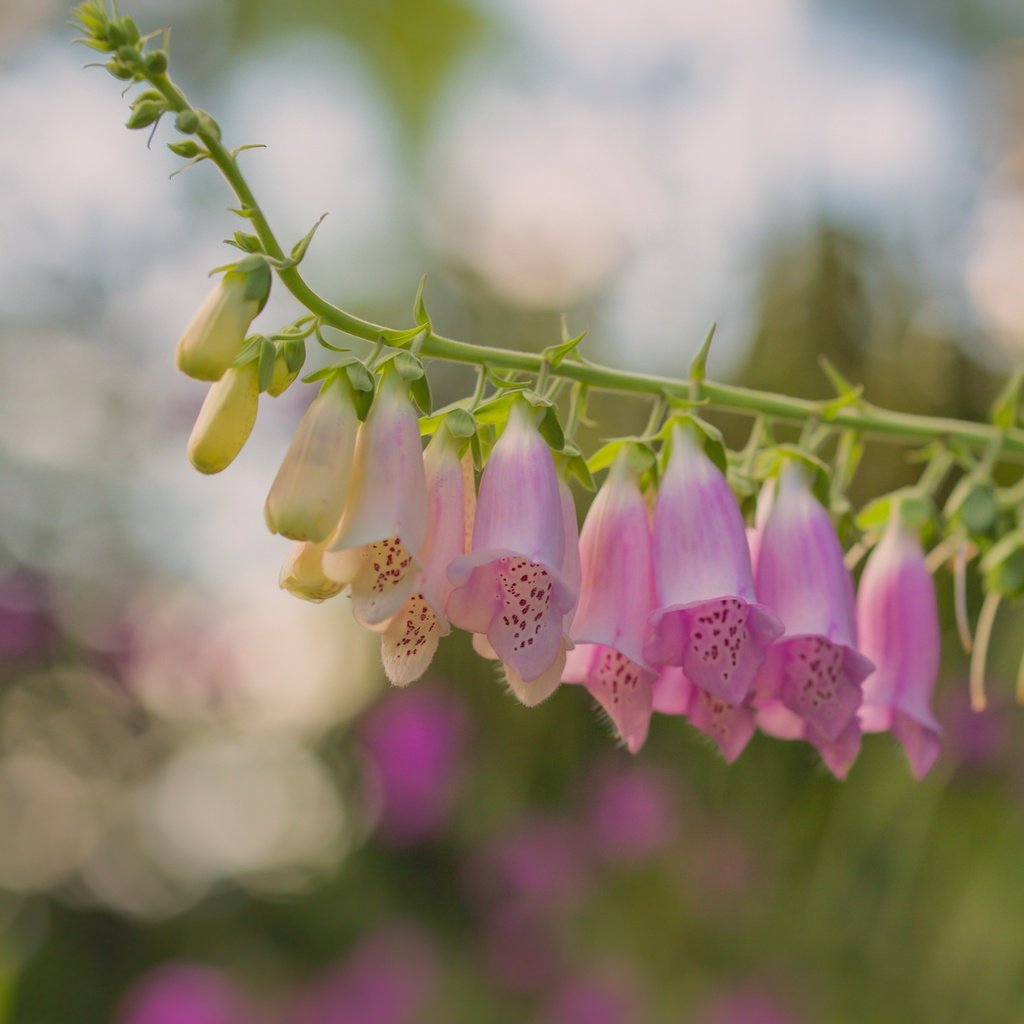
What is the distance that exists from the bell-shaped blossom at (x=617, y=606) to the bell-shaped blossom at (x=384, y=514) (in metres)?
0.13

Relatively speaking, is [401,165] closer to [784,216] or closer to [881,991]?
[784,216]

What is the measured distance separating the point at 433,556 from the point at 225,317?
184 mm

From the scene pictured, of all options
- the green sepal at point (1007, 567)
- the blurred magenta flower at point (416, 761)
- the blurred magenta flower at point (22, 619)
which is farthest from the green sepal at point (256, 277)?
the blurred magenta flower at point (22, 619)

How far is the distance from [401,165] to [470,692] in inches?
78.7

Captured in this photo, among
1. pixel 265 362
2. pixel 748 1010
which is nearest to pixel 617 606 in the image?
pixel 265 362

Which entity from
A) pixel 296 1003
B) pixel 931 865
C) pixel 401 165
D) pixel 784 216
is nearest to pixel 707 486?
pixel 931 865

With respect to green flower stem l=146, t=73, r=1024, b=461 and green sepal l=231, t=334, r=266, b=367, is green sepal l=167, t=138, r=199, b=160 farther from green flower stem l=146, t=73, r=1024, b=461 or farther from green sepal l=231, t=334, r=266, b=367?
green sepal l=231, t=334, r=266, b=367

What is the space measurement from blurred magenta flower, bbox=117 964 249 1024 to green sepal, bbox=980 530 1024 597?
89.5 inches

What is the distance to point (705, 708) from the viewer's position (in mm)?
769

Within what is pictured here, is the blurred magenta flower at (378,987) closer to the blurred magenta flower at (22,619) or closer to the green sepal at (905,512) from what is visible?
the blurred magenta flower at (22,619)

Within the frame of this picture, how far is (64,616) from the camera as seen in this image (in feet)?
9.90

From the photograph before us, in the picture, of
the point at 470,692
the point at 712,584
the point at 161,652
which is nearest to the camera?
the point at 712,584

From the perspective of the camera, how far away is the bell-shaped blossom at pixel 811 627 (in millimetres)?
720

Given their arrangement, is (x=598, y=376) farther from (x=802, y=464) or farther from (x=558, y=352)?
(x=802, y=464)
